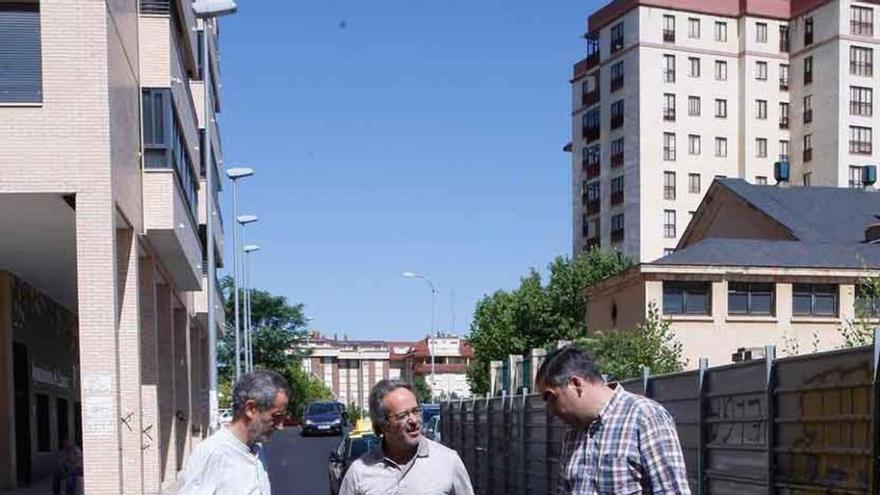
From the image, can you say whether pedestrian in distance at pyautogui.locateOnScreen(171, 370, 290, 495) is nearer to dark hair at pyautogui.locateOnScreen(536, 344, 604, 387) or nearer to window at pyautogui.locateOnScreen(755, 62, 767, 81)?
dark hair at pyautogui.locateOnScreen(536, 344, 604, 387)

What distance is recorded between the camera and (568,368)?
4.08m

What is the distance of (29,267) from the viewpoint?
24.4 metres

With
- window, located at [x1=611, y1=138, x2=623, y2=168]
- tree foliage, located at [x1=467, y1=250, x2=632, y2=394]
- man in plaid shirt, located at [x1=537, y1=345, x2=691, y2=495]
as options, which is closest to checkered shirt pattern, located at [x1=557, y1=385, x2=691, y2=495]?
man in plaid shirt, located at [x1=537, y1=345, x2=691, y2=495]

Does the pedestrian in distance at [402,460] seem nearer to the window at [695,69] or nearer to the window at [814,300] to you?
the window at [814,300]

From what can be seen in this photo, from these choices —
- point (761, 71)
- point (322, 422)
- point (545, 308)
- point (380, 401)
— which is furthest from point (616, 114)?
point (380, 401)

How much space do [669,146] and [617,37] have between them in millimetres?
7461

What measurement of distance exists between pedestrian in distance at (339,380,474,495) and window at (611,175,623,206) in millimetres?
69100

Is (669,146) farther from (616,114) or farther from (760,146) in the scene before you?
(760,146)

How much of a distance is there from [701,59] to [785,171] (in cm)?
2265

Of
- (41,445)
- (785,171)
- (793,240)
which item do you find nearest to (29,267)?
(41,445)

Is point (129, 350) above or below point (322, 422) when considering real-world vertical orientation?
above

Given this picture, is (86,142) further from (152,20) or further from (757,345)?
(757,345)

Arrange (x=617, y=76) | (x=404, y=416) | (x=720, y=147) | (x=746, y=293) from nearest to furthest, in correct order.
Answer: (x=404, y=416)
(x=746, y=293)
(x=617, y=76)
(x=720, y=147)

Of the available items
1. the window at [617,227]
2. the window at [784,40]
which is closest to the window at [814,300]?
the window at [617,227]
